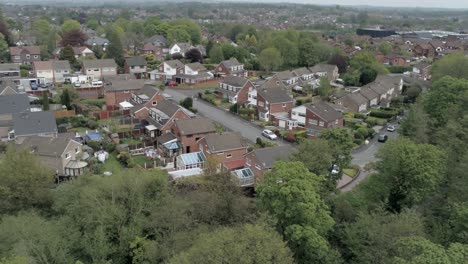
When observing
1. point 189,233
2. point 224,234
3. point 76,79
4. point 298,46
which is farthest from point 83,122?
point 298,46

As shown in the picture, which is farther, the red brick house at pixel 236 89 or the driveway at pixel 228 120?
the red brick house at pixel 236 89

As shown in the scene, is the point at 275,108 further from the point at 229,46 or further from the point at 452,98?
the point at 229,46

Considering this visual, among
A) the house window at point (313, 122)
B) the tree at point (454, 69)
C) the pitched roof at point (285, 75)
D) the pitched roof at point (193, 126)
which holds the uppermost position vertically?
the tree at point (454, 69)

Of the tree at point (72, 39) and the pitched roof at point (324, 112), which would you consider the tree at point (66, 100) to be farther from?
the tree at point (72, 39)

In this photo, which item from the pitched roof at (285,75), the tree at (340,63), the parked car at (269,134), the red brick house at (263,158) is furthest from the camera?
the tree at (340,63)

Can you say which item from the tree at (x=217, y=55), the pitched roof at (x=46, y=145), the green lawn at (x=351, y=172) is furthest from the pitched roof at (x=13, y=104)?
the tree at (x=217, y=55)

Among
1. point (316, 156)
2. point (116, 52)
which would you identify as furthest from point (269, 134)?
point (116, 52)
